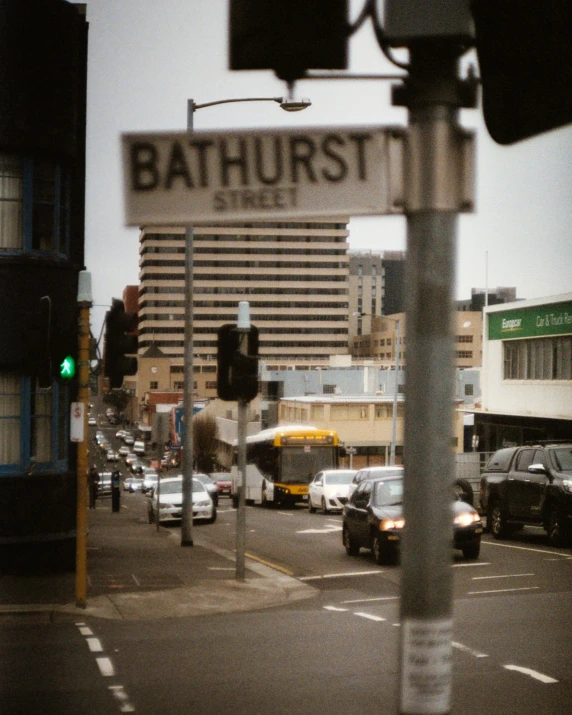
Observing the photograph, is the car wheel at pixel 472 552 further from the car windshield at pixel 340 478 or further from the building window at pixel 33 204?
the car windshield at pixel 340 478

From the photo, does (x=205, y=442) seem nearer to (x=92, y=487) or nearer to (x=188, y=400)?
(x=92, y=487)

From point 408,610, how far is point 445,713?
293mm

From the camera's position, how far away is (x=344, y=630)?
425 inches

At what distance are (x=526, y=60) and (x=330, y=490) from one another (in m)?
31.2

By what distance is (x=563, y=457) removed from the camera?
2025 cm

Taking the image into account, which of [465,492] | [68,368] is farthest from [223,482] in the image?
[68,368]

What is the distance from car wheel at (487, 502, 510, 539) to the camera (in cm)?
2197

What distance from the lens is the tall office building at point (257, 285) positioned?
17.2 meters

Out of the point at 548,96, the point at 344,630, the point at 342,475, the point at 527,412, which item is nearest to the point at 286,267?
the point at 527,412

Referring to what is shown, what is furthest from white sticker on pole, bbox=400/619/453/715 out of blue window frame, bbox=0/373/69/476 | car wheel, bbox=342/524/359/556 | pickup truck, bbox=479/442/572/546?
car wheel, bbox=342/524/359/556

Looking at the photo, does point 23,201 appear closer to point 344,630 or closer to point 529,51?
point 344,630

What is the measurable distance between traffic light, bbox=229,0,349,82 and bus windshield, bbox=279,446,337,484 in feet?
122

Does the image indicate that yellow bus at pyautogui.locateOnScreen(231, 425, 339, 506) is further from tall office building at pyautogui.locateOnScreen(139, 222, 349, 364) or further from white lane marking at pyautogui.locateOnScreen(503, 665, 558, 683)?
white lane marking at pyautogui.locateOnScreen(503, 665, 558, 683)

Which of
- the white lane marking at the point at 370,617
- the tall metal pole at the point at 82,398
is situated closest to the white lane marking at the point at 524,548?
the white lane marking at the point at 370,617
